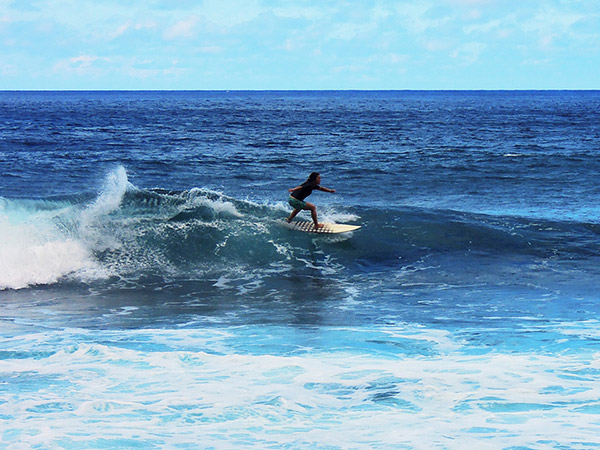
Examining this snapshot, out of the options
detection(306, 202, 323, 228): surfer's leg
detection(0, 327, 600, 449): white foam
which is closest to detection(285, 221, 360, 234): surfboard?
detection(306, 202, 323, 228): surfer's leg

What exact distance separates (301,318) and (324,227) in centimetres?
702

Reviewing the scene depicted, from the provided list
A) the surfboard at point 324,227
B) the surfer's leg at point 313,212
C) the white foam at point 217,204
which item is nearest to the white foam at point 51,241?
the white foam at point 217,204

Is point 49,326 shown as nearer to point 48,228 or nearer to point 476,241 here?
point 48,228

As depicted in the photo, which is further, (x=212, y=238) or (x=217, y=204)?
(x=217, y=204)

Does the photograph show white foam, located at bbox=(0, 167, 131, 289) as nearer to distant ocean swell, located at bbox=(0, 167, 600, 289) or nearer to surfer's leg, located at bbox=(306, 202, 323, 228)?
distant ocean swell, located at bbox=(0, 167, 600, 289)

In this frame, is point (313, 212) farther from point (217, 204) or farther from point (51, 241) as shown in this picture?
point (51, 241)

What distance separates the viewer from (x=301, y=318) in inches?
452

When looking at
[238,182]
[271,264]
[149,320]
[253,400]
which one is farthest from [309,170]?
[253,400]

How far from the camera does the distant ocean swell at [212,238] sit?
1543 cm

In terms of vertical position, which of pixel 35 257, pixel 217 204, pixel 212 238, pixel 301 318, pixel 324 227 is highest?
pixel 217 204

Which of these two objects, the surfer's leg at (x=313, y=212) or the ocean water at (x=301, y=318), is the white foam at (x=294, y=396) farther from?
the surfer's leg at (x=313, y=212)

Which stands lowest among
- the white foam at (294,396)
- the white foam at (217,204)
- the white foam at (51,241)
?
the white foam at (294,396)

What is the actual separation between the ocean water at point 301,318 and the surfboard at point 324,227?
311mm

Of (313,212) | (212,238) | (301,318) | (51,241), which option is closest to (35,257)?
(51,241)
